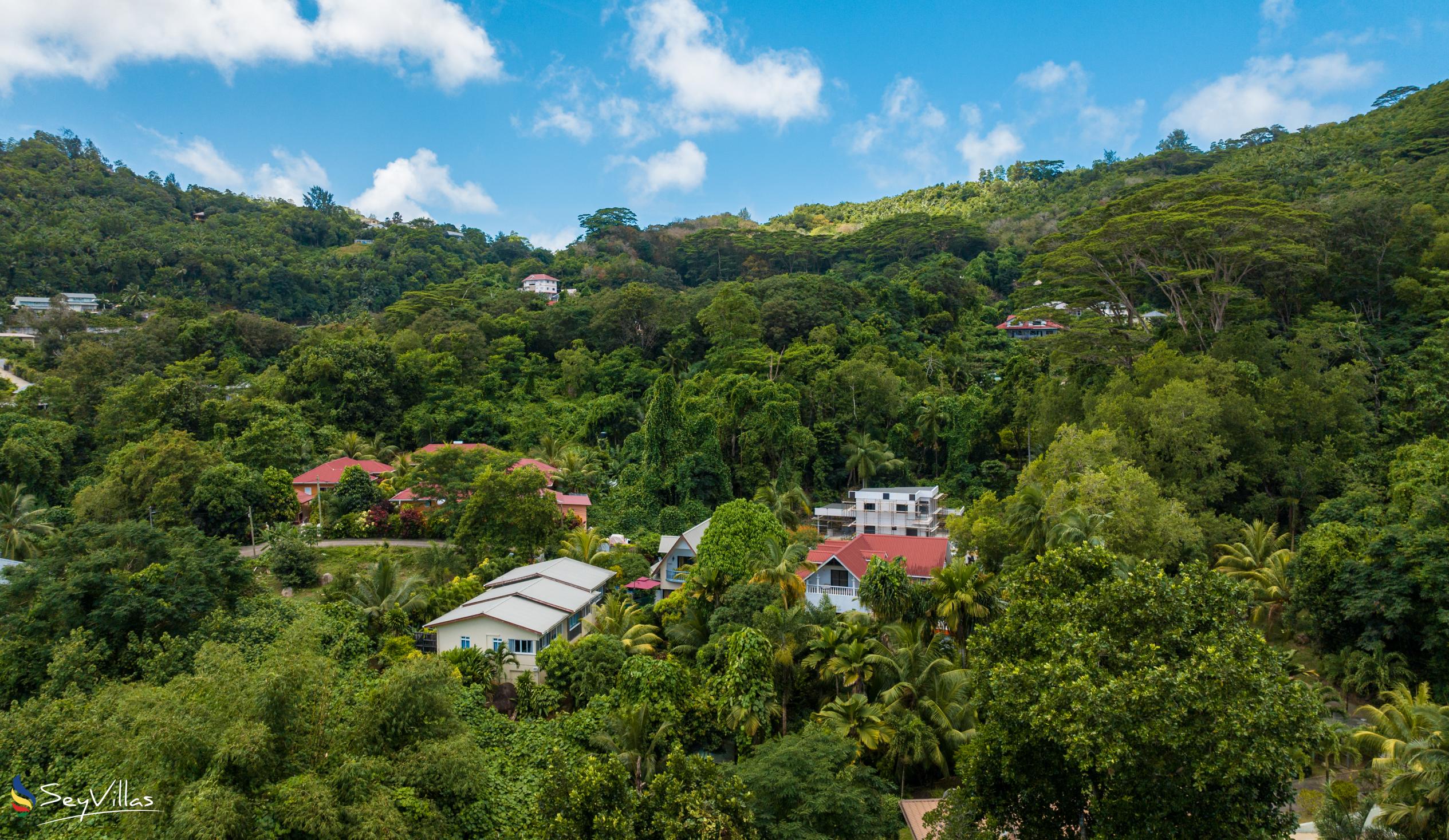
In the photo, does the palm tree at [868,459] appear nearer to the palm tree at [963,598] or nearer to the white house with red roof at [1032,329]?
the palm tree at [963,598]

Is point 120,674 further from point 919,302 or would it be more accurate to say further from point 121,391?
point 919,302

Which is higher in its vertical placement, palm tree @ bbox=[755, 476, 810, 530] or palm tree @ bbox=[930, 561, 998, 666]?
palm tree @ bbox=[755, 476, 810, 530]

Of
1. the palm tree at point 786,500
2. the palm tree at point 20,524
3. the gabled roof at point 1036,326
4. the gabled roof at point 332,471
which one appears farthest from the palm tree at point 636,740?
the gabled roof at point 1036,326

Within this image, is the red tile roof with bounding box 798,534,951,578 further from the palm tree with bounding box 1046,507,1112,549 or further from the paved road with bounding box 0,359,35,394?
the paved road with bounding box 0,359,35,394

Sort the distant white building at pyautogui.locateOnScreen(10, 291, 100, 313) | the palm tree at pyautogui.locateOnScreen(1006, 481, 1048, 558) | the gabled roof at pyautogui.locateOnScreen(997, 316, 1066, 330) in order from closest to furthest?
the palm tree at pyautogui.locateOnScreen(1006, 481, 1048, 558) → the gabled roof at pyautogui.locateOnScreen(997, 316, 1066, 330) → the distant white building at pyautogui.locateOnScreen(10, 291, 100, 313)

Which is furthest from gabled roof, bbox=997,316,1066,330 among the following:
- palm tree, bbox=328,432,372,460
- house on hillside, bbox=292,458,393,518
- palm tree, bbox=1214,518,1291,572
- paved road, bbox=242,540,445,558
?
palm tree, bbox=328,432,372,460

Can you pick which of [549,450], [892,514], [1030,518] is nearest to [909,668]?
[1030,518]
